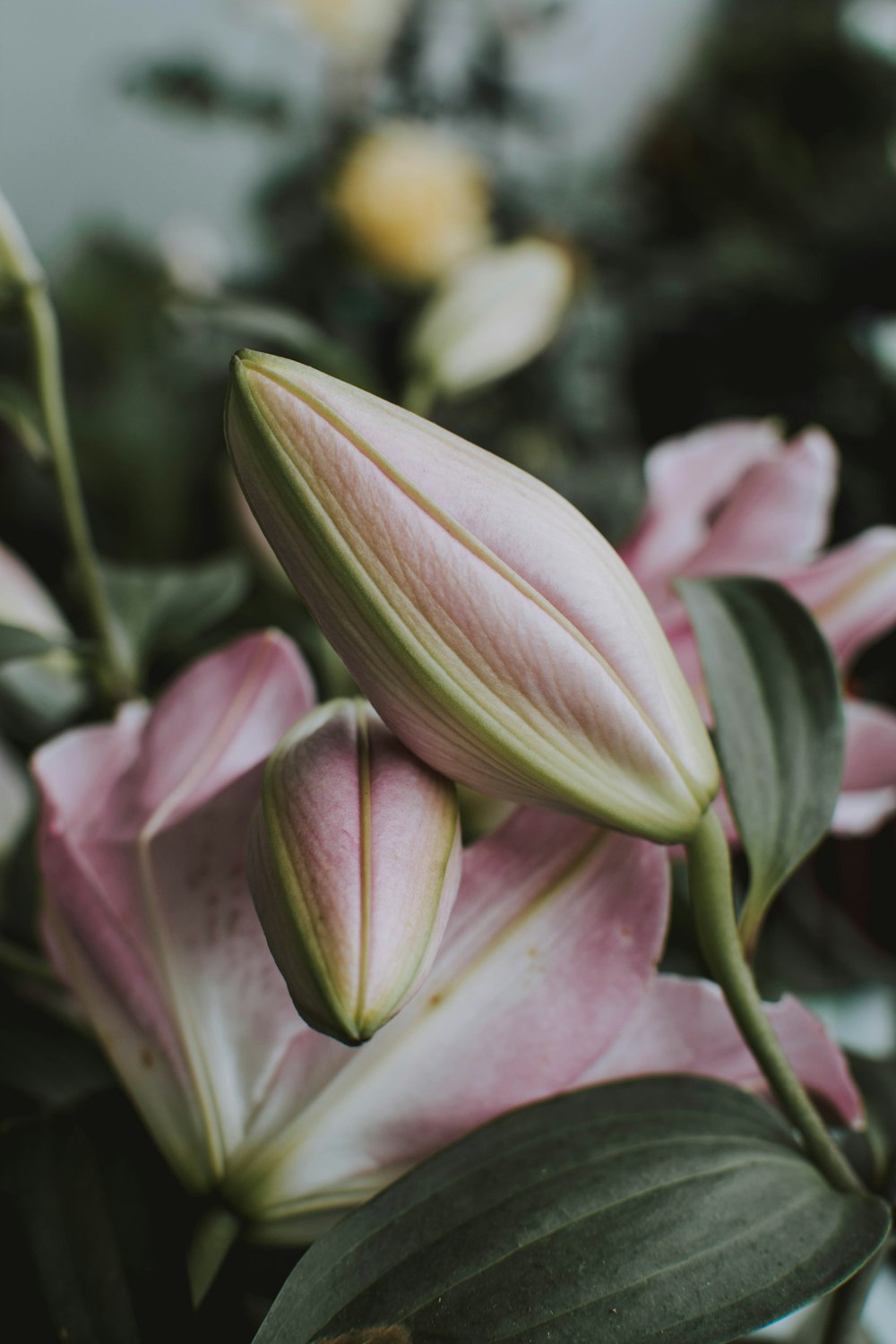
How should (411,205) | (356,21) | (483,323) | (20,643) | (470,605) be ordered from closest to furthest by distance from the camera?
(470,605) → (20,643) → (483,323) → (411,205) → (356,21)

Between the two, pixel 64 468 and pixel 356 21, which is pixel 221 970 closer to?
pixel 64 468

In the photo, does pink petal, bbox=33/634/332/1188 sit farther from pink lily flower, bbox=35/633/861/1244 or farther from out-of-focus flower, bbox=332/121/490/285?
out-of-focus flower, bbox=332/121/490/285

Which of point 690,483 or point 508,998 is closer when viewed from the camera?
point 508,998

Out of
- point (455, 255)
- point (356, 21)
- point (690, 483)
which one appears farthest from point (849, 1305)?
point (356, 21)

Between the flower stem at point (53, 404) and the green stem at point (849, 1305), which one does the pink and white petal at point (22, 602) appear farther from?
the green stem at point (849, 1305)

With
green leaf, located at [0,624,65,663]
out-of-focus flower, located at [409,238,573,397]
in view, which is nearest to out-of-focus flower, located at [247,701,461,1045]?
green leaf, located at [0,624,65,663]

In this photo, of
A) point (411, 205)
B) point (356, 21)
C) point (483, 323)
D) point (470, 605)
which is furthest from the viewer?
point (356, 21)

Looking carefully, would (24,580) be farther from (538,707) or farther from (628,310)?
(628,310)

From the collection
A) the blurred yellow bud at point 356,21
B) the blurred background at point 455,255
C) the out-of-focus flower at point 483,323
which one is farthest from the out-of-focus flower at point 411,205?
the out-of-focus flower at point 483,323
